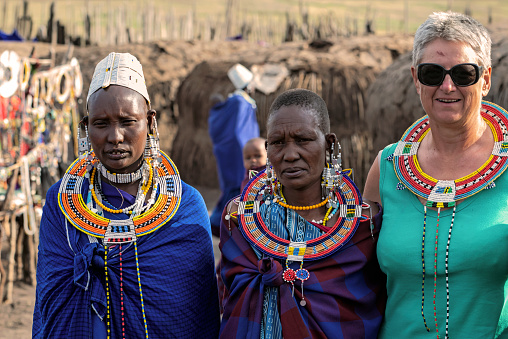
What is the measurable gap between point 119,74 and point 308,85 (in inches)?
366

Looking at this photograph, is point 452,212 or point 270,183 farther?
point 270,183

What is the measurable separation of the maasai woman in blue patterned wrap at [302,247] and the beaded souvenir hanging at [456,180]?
22cm

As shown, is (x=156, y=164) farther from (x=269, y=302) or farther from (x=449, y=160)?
(x=449, y=160)

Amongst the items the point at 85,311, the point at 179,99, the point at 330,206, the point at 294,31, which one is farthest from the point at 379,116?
the point at 294,31

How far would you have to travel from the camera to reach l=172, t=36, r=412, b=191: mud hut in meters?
11.3

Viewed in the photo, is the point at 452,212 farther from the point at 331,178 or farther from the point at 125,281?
the point at 125,281

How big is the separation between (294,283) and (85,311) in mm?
832

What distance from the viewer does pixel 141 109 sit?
108 inches

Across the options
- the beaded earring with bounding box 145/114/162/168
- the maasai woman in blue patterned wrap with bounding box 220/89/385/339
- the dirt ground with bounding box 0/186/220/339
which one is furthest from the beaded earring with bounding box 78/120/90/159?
the dirt ground with bounding box 0/186/220/339

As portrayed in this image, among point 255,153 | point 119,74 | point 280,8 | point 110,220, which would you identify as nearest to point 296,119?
point 119,74

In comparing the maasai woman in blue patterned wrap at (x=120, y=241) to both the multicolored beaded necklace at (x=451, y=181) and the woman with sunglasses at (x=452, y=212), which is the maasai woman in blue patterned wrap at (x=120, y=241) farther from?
the multicolored beaded necklace at (x=451, y=181)

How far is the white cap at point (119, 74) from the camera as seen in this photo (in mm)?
2715

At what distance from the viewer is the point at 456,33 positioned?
240 centimetres

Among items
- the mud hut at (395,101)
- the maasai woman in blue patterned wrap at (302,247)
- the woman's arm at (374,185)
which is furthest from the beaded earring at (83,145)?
the mud hut at (395,101)
